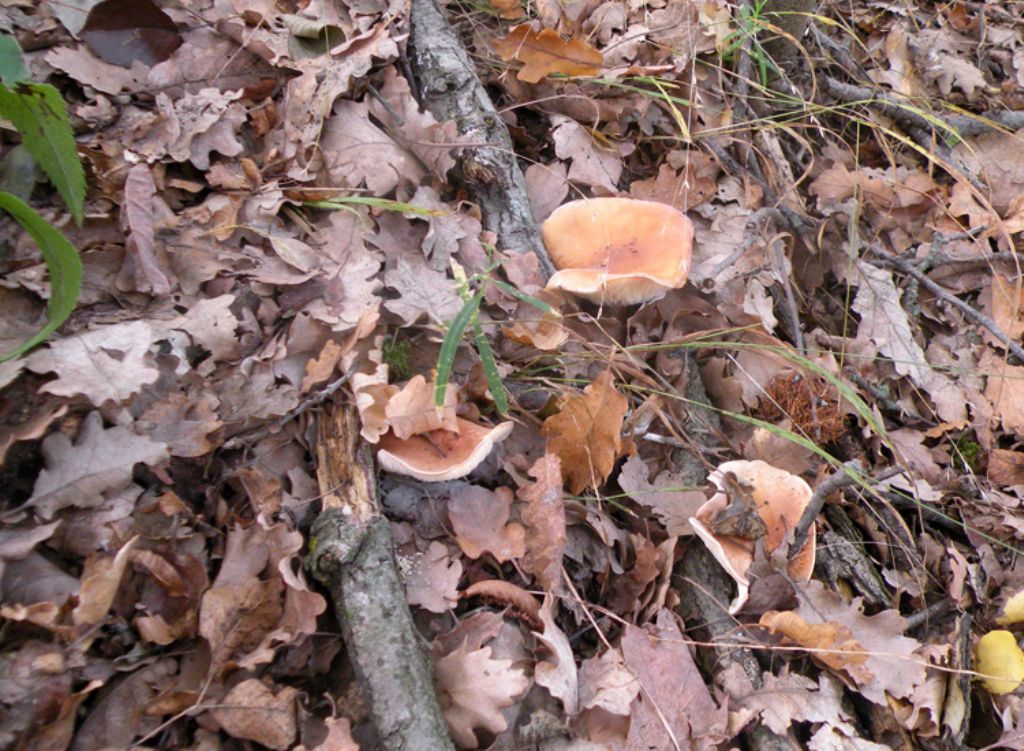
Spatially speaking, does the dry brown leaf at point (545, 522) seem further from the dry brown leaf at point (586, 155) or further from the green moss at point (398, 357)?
the dry brown leaf at point (586, 155)

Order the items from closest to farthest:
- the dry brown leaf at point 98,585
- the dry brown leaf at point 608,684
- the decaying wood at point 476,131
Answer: the dry brown leaf at point 98,585 < the dry brown leaf at point 608,684 < the decaying wood at point 476,131

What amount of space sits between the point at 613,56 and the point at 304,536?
106 inches

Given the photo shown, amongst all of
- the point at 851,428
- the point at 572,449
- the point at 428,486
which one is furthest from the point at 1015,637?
the point at 428,486

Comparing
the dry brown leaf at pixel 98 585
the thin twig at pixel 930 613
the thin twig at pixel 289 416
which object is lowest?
the thin twig at pixel 930 613

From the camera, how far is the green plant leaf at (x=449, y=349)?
6.39 ft

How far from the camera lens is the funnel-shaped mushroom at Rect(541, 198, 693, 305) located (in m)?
2.59

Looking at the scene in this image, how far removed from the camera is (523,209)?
285 cm

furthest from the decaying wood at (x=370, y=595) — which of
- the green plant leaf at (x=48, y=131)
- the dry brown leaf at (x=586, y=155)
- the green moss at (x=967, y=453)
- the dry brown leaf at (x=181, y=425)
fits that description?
the green moss at (x=967, y=453)

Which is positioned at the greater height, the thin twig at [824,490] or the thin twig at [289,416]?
the thin twig at [289,416]

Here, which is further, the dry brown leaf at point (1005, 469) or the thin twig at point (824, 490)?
the dry brown leaf at point (1005, 469)

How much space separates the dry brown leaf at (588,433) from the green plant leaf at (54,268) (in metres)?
1.41

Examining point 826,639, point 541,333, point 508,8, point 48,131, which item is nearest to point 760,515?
point 826,639

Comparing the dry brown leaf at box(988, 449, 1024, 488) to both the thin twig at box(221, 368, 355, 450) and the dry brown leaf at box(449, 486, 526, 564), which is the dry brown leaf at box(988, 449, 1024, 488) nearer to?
the dry brown leaf at box(449, 486, 526, 564)

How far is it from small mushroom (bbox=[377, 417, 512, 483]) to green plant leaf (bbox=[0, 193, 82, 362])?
91 centimetres
